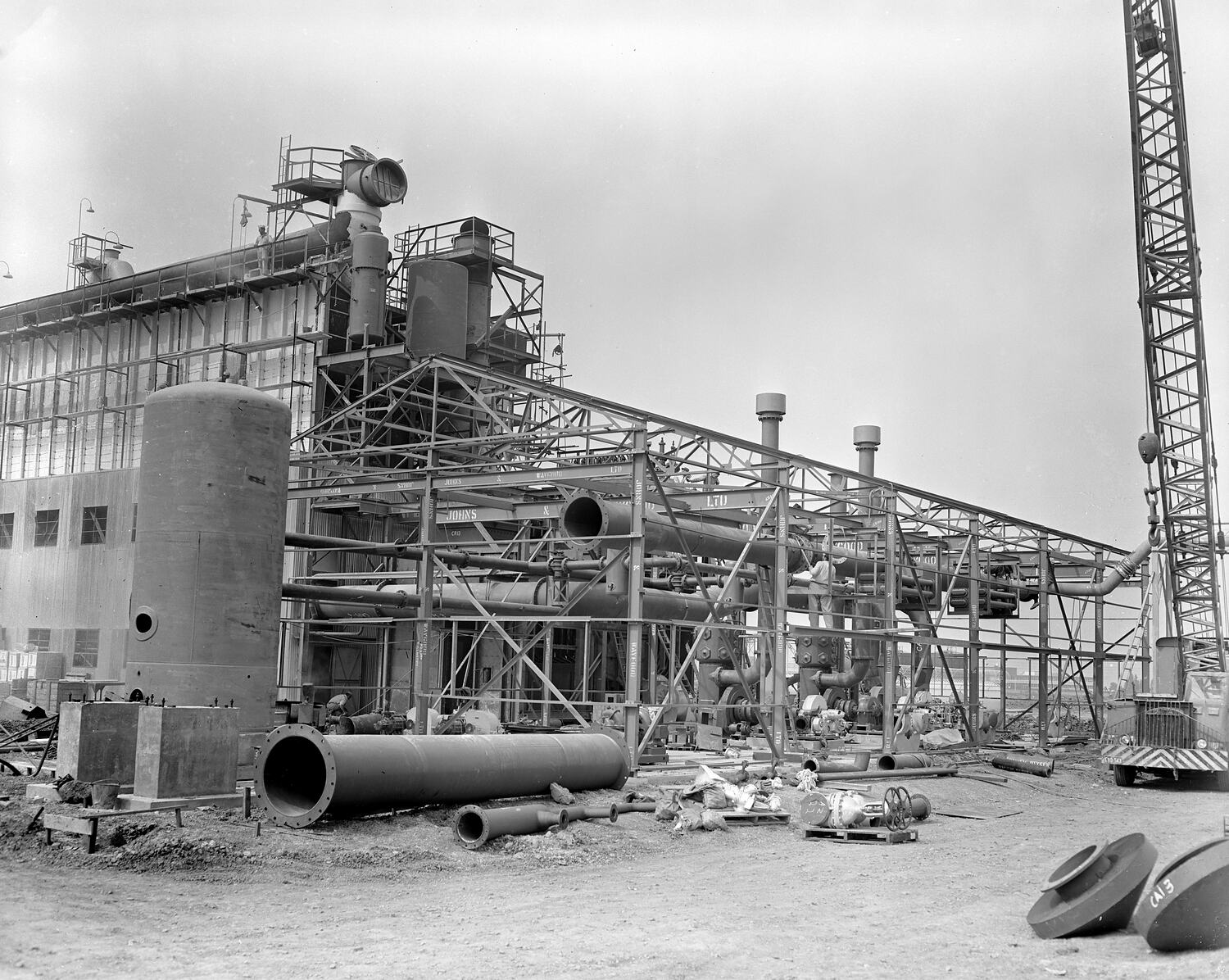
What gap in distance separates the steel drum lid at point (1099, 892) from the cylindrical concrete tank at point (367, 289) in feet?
88.2

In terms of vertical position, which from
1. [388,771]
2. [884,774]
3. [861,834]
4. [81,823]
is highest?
[388,771]

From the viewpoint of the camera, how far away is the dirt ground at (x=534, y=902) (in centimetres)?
805

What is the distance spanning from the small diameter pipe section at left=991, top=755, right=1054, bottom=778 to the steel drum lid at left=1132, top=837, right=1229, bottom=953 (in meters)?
17.3

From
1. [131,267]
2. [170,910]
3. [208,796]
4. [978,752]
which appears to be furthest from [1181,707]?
[131,267]

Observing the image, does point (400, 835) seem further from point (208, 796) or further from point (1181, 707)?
point (1181, 707)

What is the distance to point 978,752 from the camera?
28.5 meters

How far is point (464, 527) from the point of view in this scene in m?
34.3

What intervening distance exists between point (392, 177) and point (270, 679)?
2410 centimetres

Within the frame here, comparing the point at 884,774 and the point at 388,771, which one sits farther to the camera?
the point at 884,774

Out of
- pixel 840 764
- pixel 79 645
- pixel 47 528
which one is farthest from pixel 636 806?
pixel 47 528

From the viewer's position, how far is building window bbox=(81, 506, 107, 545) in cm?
3531

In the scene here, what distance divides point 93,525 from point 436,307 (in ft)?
37.4

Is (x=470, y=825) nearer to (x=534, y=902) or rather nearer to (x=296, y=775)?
(x=296, y=775)

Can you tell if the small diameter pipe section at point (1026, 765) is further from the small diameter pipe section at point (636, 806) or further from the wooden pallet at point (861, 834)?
the small diameter pipe section at point (636, 806)
